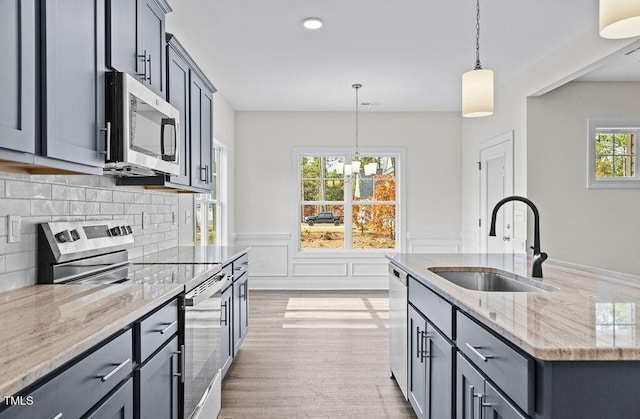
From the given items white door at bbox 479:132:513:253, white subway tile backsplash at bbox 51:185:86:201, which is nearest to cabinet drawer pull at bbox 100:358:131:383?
white subway tile backsplash at bbox 51:185:86:201

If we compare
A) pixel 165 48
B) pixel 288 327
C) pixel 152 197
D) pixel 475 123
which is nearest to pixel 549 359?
pixel 165 48

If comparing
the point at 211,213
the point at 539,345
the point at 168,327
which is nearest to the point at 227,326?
the point at 168,327

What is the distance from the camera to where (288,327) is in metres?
4.67

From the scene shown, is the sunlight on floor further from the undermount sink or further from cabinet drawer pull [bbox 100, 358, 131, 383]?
cabinet drawer pull [bbox 100, 358, 131, 383]

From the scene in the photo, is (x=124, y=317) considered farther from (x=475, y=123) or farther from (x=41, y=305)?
(x=475, y=123)

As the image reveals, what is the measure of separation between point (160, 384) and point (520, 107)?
4.50 metres

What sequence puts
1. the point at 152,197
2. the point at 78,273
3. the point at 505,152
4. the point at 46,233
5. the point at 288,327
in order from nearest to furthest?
the point at 46,233
the point at 78,273
the point at 152,197
the point at 288,327
the point at 505,152

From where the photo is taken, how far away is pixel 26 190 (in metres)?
1.96

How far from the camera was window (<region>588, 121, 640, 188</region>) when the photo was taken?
4832 mm

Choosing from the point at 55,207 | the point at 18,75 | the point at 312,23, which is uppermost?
the point at 312,23

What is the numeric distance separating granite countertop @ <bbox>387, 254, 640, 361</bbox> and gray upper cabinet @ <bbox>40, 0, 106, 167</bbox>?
58.8 inches

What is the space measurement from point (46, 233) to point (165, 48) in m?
1.38

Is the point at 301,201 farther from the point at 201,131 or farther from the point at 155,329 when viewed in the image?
the point at 155,329

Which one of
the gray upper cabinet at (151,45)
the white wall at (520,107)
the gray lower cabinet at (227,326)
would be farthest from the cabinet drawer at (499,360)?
the white wall at (520,107)
